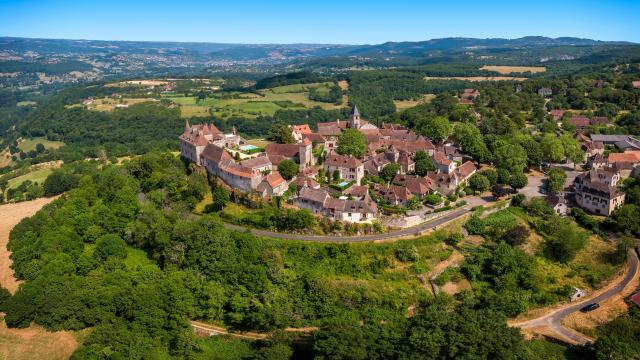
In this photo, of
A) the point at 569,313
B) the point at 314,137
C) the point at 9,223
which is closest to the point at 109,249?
the point at 9,223

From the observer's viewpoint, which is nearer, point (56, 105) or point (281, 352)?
point (281, 352)

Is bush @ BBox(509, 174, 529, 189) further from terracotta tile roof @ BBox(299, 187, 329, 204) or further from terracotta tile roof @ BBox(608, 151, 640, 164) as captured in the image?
terracotta tile roof @ BBox(299, 187, 329, 204)

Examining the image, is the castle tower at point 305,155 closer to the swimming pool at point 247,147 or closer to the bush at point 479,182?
the swimming pool at point 247,147

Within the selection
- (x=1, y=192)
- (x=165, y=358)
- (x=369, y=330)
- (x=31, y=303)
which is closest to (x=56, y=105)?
(x=1, y=192)

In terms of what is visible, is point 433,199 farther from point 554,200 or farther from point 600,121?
point 600,121

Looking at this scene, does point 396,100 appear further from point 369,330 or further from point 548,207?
point 369,330

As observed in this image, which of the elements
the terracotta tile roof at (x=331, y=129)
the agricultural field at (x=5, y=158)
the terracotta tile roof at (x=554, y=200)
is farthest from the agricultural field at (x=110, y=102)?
the terracotta tile roof at (x=554, y=200)

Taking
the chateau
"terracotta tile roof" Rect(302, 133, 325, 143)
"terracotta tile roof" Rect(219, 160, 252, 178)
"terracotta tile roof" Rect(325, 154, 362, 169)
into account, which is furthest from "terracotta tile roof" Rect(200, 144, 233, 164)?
"terracotta tile roof" Rect(302, 133, 325, 143)
